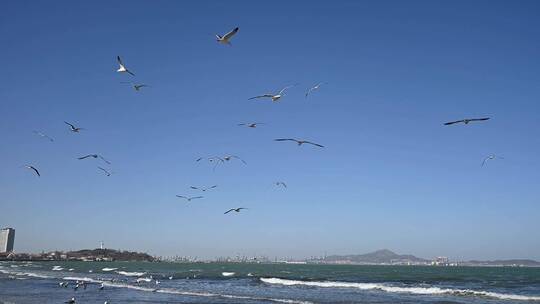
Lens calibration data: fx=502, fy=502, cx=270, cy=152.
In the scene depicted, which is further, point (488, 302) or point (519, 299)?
point (519, 299)

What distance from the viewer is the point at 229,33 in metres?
13.8

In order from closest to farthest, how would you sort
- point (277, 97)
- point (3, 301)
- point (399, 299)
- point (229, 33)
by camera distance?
1. point (229, 33)
2. point (277, 97)
3. point (3, 301)
4. point (399, 299)

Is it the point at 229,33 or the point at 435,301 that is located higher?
the point at 229,33

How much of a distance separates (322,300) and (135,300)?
11.8 metres

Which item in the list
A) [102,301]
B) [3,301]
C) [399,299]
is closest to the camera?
[3,301]

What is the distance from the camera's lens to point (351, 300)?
1280 inches

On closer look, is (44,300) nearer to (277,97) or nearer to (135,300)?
(135,300)

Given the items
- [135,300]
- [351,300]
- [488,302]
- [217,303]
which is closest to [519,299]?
[488,302]

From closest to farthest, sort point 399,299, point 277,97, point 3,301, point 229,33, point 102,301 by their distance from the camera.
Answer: point 229,33 < point 277,97 < point 3,301 < point 102,301 < point 399,299

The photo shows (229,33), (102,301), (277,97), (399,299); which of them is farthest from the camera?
(399,299)

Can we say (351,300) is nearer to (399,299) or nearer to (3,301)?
(399,299)

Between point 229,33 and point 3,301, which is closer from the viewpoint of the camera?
point 229,33

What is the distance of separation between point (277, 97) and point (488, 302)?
22.8m

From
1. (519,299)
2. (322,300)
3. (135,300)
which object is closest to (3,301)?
(135,300)
